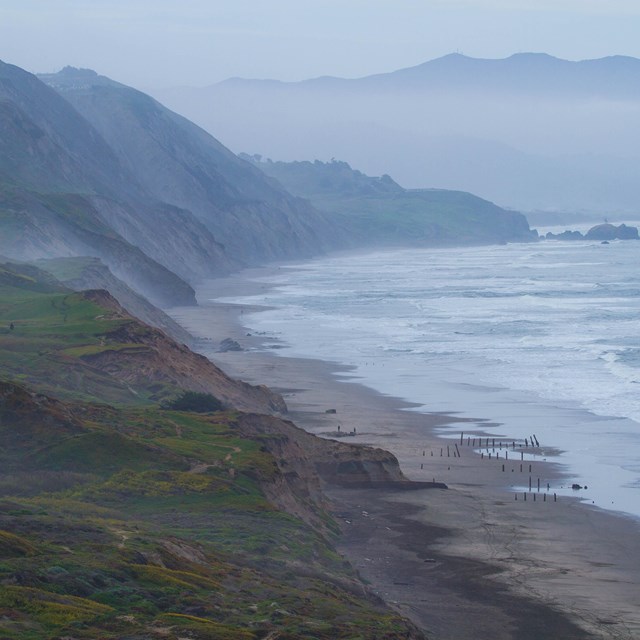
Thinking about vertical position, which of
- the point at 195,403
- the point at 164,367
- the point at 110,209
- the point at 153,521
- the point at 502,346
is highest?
the point at 110,209

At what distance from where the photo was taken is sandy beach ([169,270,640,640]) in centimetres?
2569

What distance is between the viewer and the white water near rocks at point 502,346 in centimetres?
4662

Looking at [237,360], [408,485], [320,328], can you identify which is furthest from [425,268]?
[408,485]

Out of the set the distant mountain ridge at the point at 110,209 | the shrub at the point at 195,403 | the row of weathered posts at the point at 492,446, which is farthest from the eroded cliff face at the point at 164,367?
the distant mountain ridge at the point at 110,209

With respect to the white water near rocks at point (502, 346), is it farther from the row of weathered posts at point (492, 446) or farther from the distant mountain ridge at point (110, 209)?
the distant mountain ridge at point (110, 209)

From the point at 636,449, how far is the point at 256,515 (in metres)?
18.7

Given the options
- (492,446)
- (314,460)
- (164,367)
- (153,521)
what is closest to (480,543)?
(314,460)

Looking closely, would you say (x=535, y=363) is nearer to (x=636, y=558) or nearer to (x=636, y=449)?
(x=636, y=449)

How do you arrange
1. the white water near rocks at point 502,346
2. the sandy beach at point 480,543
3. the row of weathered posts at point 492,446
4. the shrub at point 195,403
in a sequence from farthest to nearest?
the white water near rocks at point 502,346 → the row of weathered posts at point 492,446 → the shrub at point 195,403 → the sandy beach at point 480,543

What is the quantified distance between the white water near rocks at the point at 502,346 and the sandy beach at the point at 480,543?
2.00 metres

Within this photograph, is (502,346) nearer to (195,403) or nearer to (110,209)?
(195,403)

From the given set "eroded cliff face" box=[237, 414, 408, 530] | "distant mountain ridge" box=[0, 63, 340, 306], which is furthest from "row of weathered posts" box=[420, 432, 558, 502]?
"distant mountain ridge" box=[0, 63, 340, 306]

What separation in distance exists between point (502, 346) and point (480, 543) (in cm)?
4141

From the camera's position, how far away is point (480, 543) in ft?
104
